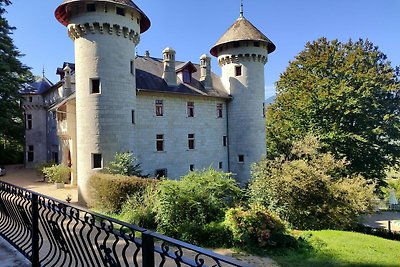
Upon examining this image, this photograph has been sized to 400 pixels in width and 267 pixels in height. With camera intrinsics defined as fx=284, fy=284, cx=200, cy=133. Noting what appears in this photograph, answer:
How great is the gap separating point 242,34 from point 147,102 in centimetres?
1020

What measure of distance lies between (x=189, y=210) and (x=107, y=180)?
197 inches

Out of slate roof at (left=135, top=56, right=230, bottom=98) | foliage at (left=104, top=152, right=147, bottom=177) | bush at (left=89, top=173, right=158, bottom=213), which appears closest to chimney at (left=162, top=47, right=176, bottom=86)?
slate roof at (left=135, top=56, right=230, bottom=98)

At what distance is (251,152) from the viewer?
2436cm

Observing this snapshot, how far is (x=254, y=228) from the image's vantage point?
10250mm

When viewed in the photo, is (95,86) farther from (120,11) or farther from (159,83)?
(159,83)

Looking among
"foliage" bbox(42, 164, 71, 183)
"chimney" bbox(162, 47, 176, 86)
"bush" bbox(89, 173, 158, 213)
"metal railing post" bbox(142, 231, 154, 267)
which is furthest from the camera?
"chimney" bbox(162, 47, 176, 86)

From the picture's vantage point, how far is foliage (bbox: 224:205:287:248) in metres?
10.1

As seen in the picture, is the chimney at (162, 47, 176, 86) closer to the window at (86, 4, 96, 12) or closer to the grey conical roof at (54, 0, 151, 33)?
the grey conical roof at (54, 0, 151, 33)

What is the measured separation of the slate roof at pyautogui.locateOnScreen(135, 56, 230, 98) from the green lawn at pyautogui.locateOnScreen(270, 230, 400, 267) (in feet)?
45.4

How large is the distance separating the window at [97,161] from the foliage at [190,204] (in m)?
6.07

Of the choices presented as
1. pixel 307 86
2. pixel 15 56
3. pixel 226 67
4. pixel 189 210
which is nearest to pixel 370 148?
pixel 307 86

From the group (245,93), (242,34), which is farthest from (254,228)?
(242,34)

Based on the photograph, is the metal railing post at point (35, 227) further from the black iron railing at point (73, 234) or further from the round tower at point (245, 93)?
the round tower at point (245, 93)

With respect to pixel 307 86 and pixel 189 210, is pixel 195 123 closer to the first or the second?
pixel 307 86
